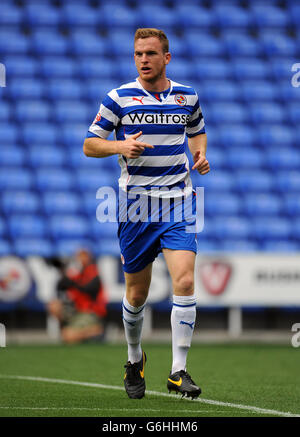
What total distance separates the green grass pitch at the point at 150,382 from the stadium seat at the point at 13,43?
23.5 ft

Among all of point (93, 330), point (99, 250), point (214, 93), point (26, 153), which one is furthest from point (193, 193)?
point (214, 93)

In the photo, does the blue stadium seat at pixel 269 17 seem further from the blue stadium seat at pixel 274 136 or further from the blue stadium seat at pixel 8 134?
the blue stadium seat at pixel 8 134

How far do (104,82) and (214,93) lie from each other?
6.55ft

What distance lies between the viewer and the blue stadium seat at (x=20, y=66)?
15200 mm

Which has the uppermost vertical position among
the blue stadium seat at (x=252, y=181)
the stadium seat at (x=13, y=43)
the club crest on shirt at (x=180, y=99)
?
the stadium seat at (x=13, y=43)

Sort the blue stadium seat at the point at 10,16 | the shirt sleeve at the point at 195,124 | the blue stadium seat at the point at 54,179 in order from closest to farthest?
1. the shirt sleeve at the point at 195,124
2. the blue stadium seat at the point at 54,179
3. the blue stadium seat at the point at 10,16

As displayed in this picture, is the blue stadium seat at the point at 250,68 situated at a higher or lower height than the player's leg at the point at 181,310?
higher

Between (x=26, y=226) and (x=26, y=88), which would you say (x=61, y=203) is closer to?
(x=26, y=226)

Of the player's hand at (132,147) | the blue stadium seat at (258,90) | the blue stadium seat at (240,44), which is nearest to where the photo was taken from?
the player's hand at (132,147)

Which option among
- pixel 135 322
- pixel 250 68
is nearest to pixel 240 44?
pixel 250 68

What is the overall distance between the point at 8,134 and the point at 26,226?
7.03ft

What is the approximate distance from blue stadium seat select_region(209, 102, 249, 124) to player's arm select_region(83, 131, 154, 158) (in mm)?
10002

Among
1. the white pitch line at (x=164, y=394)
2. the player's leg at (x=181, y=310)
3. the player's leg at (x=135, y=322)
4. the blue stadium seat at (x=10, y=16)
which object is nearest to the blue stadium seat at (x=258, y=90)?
the blue stadium seat at (x=10, y=16)

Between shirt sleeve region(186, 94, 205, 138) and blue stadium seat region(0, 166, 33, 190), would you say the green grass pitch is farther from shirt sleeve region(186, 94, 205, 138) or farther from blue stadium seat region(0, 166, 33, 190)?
blue stadium seat region(0, 166, 33, 190)
